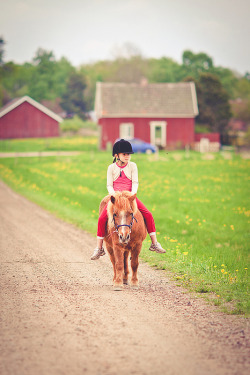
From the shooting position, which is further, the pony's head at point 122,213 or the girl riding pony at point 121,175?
the girl riding pony at point 121,175

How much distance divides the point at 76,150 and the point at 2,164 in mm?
14799

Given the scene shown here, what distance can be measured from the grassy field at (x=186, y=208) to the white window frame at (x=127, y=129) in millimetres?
16002

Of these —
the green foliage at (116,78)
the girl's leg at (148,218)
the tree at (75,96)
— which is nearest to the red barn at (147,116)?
the green foliage at (116,78)

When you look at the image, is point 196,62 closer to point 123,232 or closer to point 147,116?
point 147,116

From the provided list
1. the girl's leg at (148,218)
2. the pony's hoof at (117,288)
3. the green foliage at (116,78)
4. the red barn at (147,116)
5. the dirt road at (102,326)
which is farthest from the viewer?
the green foliage at (116,78)

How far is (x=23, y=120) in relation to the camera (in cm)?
4141

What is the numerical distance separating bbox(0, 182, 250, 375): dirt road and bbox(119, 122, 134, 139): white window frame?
39660 millimetres

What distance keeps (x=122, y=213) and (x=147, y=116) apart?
4217cm

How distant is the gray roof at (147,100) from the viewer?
157 feet

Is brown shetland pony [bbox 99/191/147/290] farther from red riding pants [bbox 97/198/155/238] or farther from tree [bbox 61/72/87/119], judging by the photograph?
tree [bbox 61/72/87/119]

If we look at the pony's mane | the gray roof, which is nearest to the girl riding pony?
the pony's mane

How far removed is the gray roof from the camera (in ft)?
157

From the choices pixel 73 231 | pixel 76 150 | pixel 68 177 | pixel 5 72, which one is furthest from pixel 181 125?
pixel 73 231

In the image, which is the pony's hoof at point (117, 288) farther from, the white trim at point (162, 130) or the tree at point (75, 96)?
the tree at point (75, 96)
